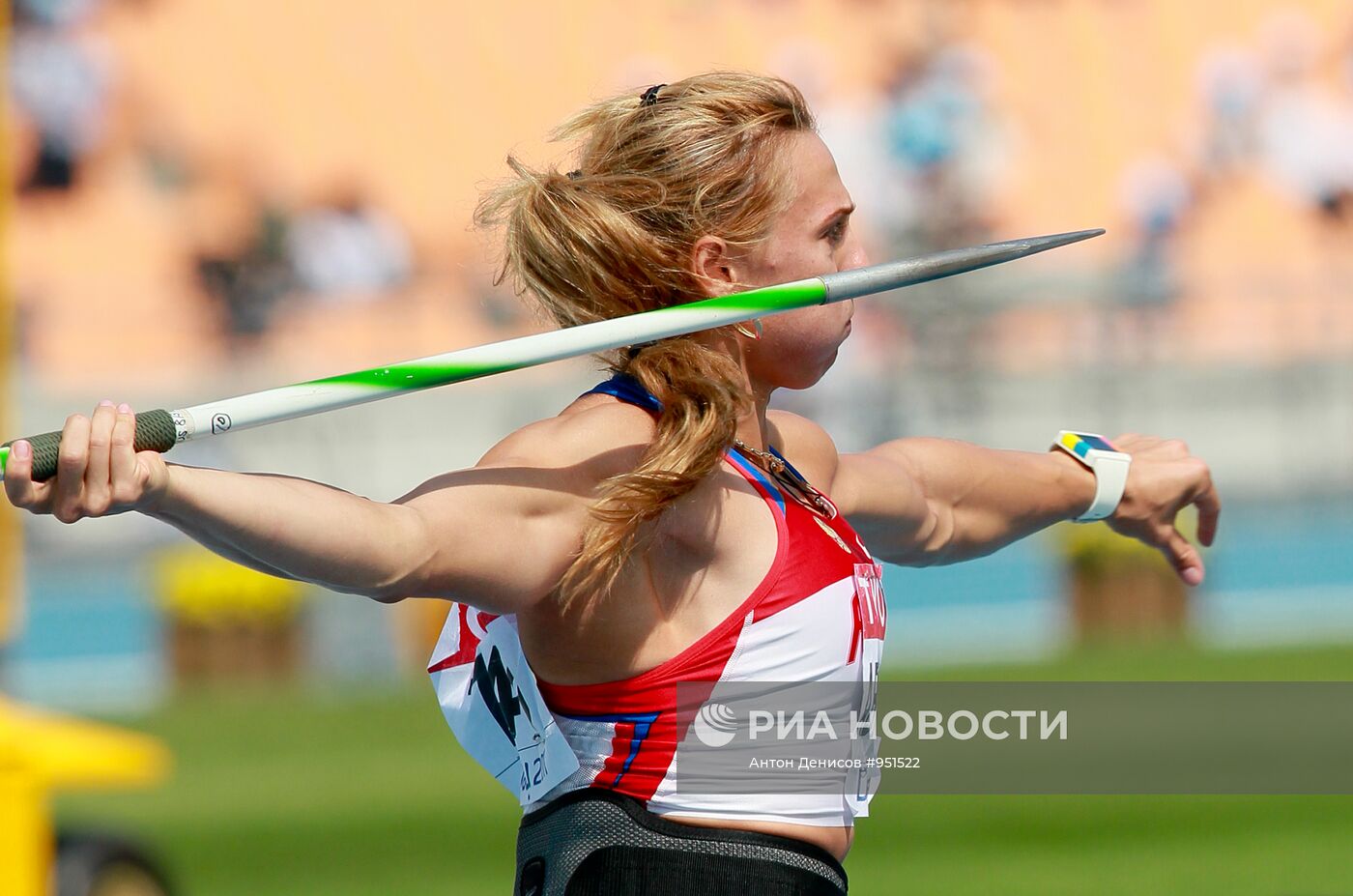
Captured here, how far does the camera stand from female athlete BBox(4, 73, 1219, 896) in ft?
7.26

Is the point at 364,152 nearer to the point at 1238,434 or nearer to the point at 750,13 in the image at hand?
the point at 750,13

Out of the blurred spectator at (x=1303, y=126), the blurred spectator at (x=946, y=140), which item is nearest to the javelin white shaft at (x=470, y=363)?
the blurred spectator at (x=946, y=140)

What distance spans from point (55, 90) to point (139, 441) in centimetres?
1961

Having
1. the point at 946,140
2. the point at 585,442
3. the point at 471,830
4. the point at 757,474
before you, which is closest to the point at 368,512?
the point at 585,442

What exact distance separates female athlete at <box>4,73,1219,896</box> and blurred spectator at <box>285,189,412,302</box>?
17.5m

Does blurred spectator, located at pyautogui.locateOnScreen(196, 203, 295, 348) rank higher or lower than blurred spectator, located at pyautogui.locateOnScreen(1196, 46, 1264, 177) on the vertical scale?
lower

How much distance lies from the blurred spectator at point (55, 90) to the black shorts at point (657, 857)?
63.3ft

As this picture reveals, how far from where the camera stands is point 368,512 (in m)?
2.11

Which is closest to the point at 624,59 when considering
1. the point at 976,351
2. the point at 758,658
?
the point at 976,351

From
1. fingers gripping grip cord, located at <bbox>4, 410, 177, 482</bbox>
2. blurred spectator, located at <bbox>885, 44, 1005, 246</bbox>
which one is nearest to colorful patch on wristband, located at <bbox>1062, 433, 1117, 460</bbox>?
fingers gripping grip cord, located at <bbox>4, 410, 177, 482</bbox>

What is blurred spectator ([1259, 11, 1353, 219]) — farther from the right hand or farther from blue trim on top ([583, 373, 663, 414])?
the right hand

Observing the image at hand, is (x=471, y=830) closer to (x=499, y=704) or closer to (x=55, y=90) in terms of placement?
(x=499, y=704)

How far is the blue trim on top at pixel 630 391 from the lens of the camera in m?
2.46

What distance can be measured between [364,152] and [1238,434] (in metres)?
10.4
